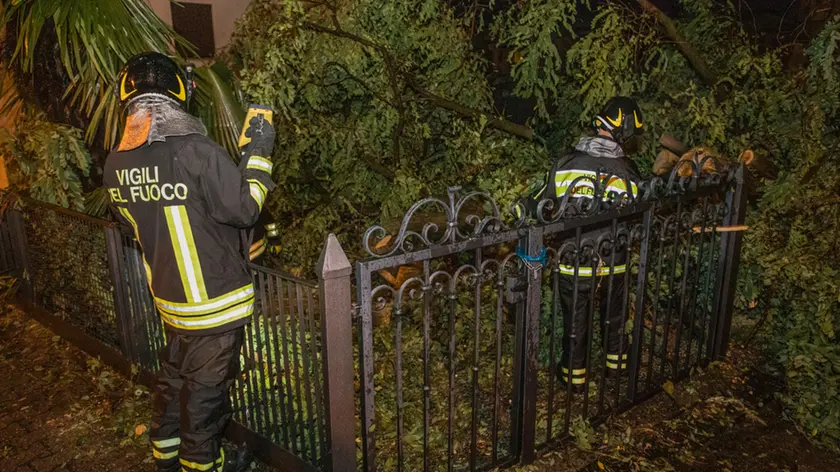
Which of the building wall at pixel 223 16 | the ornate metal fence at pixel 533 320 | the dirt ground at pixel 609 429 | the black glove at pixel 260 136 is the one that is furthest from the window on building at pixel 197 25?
the black glove at pixel 260 136

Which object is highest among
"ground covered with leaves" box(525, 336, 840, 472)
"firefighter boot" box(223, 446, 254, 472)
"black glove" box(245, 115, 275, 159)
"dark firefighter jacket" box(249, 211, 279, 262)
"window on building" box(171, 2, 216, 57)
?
"window on building" box(171, 2, 216, 57)

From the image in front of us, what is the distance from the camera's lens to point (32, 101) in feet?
17.2

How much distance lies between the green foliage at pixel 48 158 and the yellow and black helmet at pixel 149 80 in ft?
8.10

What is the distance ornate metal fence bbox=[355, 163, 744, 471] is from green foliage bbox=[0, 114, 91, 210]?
8.99 feet

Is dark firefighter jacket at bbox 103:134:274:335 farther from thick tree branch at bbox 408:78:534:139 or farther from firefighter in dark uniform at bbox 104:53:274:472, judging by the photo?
thick tree branch at bbox 408:78:534:139

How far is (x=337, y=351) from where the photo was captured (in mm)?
2533

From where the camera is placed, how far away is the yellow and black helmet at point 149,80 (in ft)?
9.12

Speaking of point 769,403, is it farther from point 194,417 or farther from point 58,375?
point 58,375

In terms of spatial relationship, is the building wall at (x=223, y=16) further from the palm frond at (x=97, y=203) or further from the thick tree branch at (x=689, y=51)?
the thick tree branch at (x=689, y=51)

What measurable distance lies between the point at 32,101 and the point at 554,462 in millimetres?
5224

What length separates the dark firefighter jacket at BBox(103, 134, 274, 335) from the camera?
2680 mm

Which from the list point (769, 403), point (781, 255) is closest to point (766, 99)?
point (781, 255)

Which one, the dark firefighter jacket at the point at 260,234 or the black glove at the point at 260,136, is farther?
the dark firefighter jacket at the point at 260,234

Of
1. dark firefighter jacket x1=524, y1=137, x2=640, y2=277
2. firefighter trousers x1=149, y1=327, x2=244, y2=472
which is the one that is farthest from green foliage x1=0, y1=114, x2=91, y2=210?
dark firefighter jacket x1=524, y1=137, x2=640, y2=277
